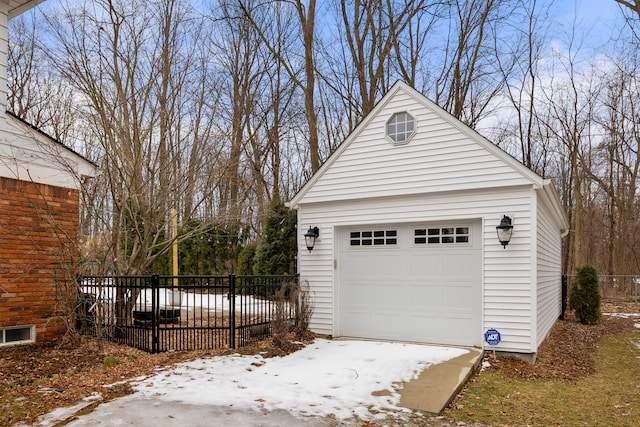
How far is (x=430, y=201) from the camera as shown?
7.73 metres

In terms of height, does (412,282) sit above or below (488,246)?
below

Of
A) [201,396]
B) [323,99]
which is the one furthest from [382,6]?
[201,396]

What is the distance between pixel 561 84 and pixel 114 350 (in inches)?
788

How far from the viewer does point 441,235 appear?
25.5ft

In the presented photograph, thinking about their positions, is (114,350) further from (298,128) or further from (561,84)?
(561,84)

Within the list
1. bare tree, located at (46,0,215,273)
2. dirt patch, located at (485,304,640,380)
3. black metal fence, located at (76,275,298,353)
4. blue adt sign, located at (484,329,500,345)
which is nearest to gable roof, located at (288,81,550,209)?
black metal fence, located at (76,275,298,353)

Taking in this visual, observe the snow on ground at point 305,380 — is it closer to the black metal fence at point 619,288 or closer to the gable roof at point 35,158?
the gable roof at point 35,158

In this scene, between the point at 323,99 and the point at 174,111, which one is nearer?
the point at 174,111

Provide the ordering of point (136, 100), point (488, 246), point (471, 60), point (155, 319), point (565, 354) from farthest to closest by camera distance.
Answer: point (471, 60) → point (136, 100) → point (565, 354) → point (488, 246) → point (155, 319)

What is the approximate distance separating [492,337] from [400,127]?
12.5 ft

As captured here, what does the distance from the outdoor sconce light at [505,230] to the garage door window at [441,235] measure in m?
0.68

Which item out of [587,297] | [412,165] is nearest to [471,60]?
[587,297]

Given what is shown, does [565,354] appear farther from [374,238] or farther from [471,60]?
[471,60]

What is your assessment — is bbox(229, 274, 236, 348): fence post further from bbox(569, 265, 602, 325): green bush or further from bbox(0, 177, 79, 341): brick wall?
bbox(569, 265, 602, 325): green bush
